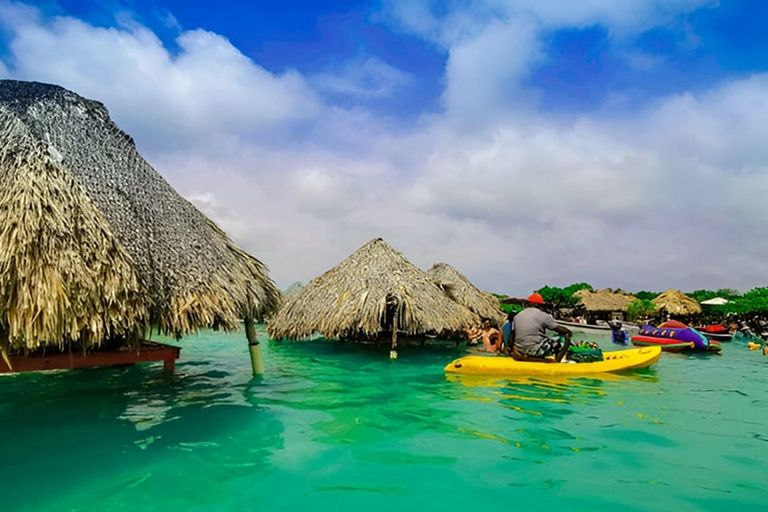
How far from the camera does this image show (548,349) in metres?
9.62

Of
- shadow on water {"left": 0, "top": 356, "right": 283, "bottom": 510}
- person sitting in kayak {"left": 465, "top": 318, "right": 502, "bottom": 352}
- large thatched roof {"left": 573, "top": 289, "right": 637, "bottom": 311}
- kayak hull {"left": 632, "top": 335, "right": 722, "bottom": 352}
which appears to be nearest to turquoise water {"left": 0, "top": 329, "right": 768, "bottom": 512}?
shadow on water {"left": 0, "top": 356, "right": 283, "bottom": 510}

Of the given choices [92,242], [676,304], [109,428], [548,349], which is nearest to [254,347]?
[109,428]

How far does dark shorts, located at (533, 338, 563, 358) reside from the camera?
31.0 feet

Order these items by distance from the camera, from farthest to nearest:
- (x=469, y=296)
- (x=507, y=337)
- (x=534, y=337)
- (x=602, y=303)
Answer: (x=602, y=303) → (x=469, y=296) → (x=507, y=337) → (x=534, y=337)

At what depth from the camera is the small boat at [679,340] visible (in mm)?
15609

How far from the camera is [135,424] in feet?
17.6

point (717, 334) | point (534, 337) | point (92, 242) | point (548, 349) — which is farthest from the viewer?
point (717, 334)

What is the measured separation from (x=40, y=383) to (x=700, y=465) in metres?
8.91

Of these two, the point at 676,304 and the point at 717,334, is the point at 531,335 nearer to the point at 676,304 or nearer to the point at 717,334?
the point at 717,334

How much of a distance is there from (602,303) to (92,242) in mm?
35538

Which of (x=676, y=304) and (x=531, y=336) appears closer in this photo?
(x=531, y=336)

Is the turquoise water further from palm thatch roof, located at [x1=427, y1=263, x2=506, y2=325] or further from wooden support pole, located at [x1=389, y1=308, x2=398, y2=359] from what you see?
palm thatch roof, located at [x1=427, y1=263, x2=506, y2=325]

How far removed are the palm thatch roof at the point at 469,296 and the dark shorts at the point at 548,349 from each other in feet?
22.0

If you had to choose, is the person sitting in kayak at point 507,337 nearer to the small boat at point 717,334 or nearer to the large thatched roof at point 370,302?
the large thatched roof at point 370,302
